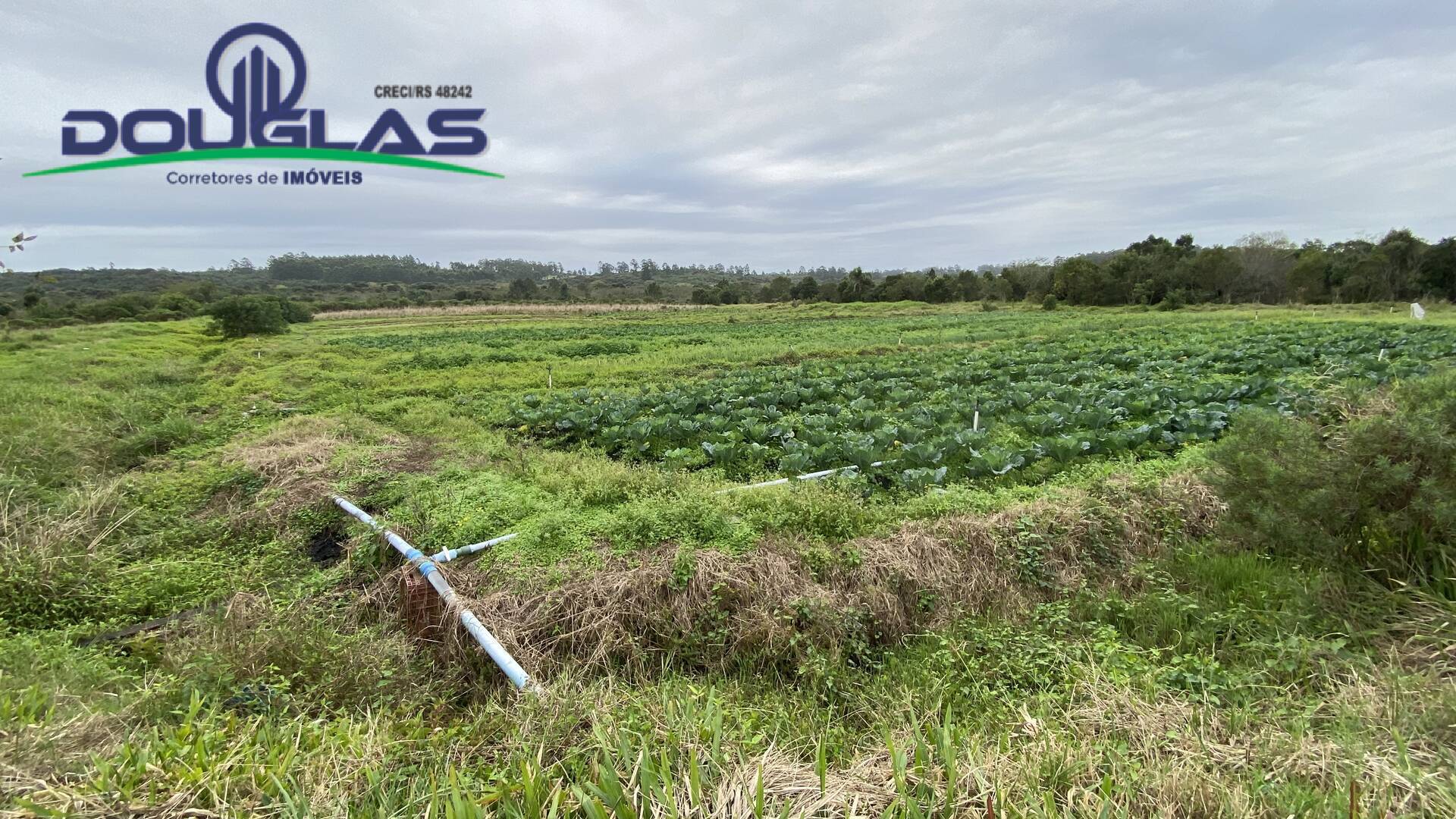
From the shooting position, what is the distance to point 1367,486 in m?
4.14

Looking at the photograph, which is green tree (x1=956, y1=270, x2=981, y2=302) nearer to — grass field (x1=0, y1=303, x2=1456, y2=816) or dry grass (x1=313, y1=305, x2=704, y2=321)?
dry grass (x1=313, y1=305, x2=704, y2=321)

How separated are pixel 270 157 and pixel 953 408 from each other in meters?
15.6

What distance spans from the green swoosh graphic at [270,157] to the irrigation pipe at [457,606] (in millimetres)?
12144

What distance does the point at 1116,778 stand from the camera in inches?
97.4

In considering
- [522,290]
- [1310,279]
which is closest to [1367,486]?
[1310,279]

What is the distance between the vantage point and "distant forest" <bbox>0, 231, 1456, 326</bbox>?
3828 centimetres

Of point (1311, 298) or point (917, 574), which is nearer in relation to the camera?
point (917, 574)

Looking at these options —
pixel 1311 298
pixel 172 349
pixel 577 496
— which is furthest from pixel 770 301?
pixel 577 496

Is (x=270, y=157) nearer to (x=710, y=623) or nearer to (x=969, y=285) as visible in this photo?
(x=710, y=623)

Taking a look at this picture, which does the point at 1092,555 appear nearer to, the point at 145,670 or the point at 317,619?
the point at 317,619

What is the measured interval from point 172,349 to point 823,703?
2921cm

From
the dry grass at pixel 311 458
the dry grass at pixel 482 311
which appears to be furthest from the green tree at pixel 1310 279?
the dry grass at pixel 311 458

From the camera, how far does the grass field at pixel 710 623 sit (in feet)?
7.93

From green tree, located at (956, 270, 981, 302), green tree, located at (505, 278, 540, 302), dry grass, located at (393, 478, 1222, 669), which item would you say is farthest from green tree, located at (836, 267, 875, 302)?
dry grass, located at (393, 478, 1222, 669)
